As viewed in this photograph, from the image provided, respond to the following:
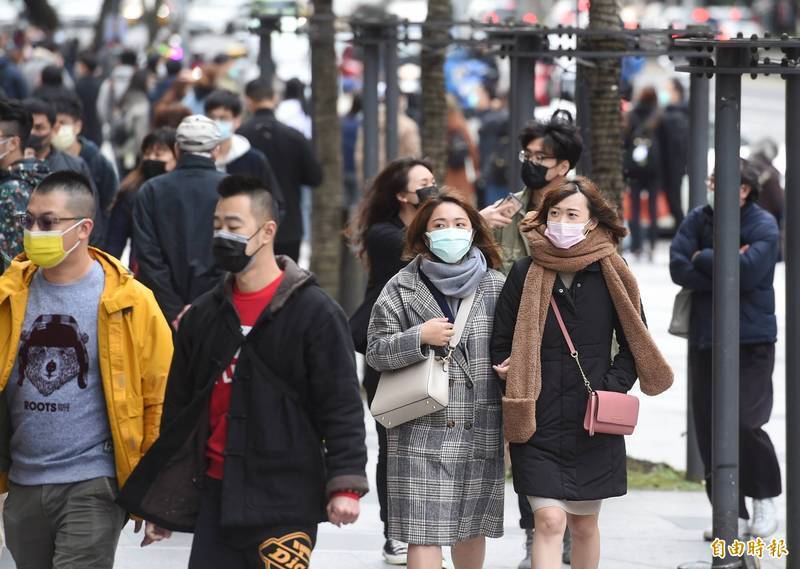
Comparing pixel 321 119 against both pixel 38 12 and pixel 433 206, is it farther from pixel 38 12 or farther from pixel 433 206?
pixel 38 12

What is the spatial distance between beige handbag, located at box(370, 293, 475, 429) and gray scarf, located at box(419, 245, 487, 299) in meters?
0.07

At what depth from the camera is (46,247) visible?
5117 mm

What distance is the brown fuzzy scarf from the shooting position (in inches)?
229

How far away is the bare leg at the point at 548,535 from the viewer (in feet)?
19.4

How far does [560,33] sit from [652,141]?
10.8 m

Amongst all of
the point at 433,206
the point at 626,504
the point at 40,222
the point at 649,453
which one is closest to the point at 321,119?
the point at 649,453

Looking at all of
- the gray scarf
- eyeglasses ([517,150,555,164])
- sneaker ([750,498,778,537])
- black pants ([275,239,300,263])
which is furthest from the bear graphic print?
black pants ([275,239,300,263])

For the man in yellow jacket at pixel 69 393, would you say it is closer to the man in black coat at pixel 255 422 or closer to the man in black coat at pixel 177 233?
the man in black coat at pixel 255 422

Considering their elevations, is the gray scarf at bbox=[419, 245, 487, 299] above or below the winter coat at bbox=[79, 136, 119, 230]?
below

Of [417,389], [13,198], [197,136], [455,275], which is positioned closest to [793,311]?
[455,275]

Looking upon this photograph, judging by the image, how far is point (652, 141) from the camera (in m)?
19.0

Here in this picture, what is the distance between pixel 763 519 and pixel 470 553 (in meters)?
2.17

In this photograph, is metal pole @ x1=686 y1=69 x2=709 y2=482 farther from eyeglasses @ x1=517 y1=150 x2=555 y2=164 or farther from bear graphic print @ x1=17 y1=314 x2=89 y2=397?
bear graphic print @ x1=17 y1=314 x2=89 y2=397

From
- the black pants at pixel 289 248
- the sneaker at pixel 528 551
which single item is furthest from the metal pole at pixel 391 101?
the sneaker at pixel 528 551
